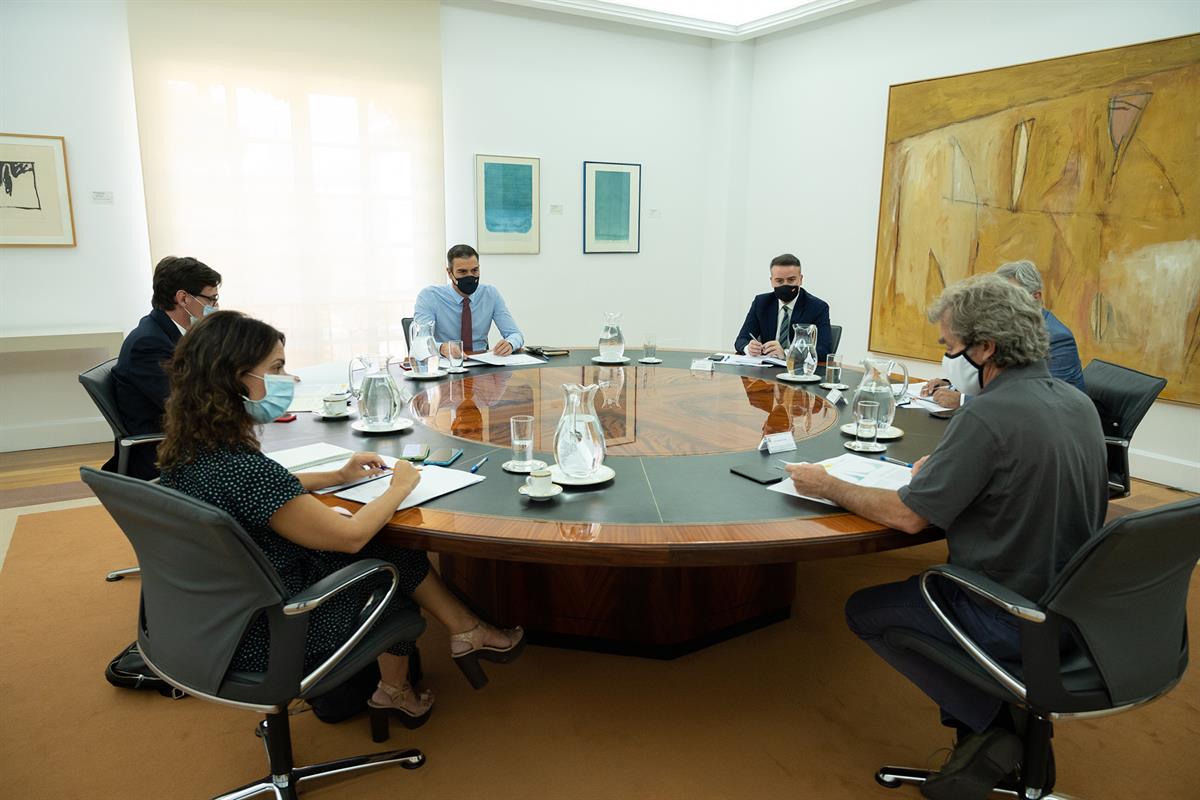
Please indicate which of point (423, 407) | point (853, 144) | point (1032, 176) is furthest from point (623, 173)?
point (423, 407)

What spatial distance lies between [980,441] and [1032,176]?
3903mm

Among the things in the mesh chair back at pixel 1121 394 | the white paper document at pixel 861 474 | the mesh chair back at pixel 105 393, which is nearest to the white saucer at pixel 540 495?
the white paper document at pixel 861 474

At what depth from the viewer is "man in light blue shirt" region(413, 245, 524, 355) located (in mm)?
4246

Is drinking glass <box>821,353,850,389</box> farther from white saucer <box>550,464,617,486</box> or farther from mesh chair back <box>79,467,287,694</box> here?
mesh chair back <box>79,467,287,694</box>

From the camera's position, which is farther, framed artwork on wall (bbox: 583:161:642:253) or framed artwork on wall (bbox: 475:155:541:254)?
framed artwork on wall (bbox: 583:161:642:253)

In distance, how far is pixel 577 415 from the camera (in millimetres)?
2018

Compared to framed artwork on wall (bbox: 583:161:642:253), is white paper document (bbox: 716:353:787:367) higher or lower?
lower

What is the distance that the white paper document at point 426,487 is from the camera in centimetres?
192

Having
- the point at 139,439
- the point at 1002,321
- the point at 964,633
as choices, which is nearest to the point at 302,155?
the point at 139,439

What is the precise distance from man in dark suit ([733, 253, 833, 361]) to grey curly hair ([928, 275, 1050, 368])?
2.11 meters

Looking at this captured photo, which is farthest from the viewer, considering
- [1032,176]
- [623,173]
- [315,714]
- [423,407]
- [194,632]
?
[623,173]

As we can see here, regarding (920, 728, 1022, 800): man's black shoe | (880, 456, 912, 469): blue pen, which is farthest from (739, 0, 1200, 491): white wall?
(920, 728, 1022, 800): man's black shoe

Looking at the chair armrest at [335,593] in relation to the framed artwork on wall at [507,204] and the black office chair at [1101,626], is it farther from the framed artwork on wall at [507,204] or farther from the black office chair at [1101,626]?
the framed artwork on wall at [507,204]

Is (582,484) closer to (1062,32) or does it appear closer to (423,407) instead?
(423,407)
